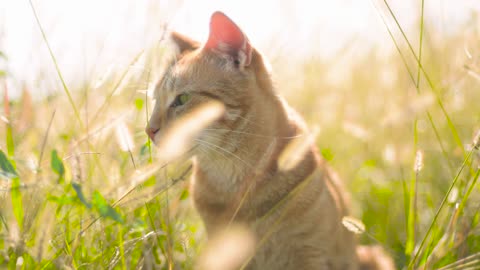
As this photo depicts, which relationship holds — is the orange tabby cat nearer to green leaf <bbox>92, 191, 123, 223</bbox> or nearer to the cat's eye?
the cat's eye

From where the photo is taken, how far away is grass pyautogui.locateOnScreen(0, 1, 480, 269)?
1.27 metres

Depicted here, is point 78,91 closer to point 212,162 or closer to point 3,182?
point 212,162

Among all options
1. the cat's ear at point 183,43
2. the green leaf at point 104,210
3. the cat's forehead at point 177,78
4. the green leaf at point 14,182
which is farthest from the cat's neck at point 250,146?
the green leaf at point 104,210

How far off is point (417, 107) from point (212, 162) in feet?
3.36

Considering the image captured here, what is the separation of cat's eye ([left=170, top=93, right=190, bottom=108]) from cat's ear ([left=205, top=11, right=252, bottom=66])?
217 millimetres

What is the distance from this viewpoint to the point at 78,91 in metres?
2.81

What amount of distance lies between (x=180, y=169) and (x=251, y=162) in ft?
1.11

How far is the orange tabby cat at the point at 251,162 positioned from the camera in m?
1.89

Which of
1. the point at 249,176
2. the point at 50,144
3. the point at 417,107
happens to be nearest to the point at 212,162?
the point at 249,176

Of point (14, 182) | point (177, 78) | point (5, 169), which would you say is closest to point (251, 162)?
point (177, 78)

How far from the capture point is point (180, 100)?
6.65 feet

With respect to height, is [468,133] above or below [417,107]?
below

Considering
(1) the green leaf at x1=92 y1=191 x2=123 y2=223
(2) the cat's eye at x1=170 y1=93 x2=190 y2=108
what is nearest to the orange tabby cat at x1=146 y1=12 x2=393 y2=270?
(2) the cat's eye at x1=170 y1=93 x2=190 y2=108

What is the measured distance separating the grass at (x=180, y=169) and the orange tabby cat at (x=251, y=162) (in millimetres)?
127
